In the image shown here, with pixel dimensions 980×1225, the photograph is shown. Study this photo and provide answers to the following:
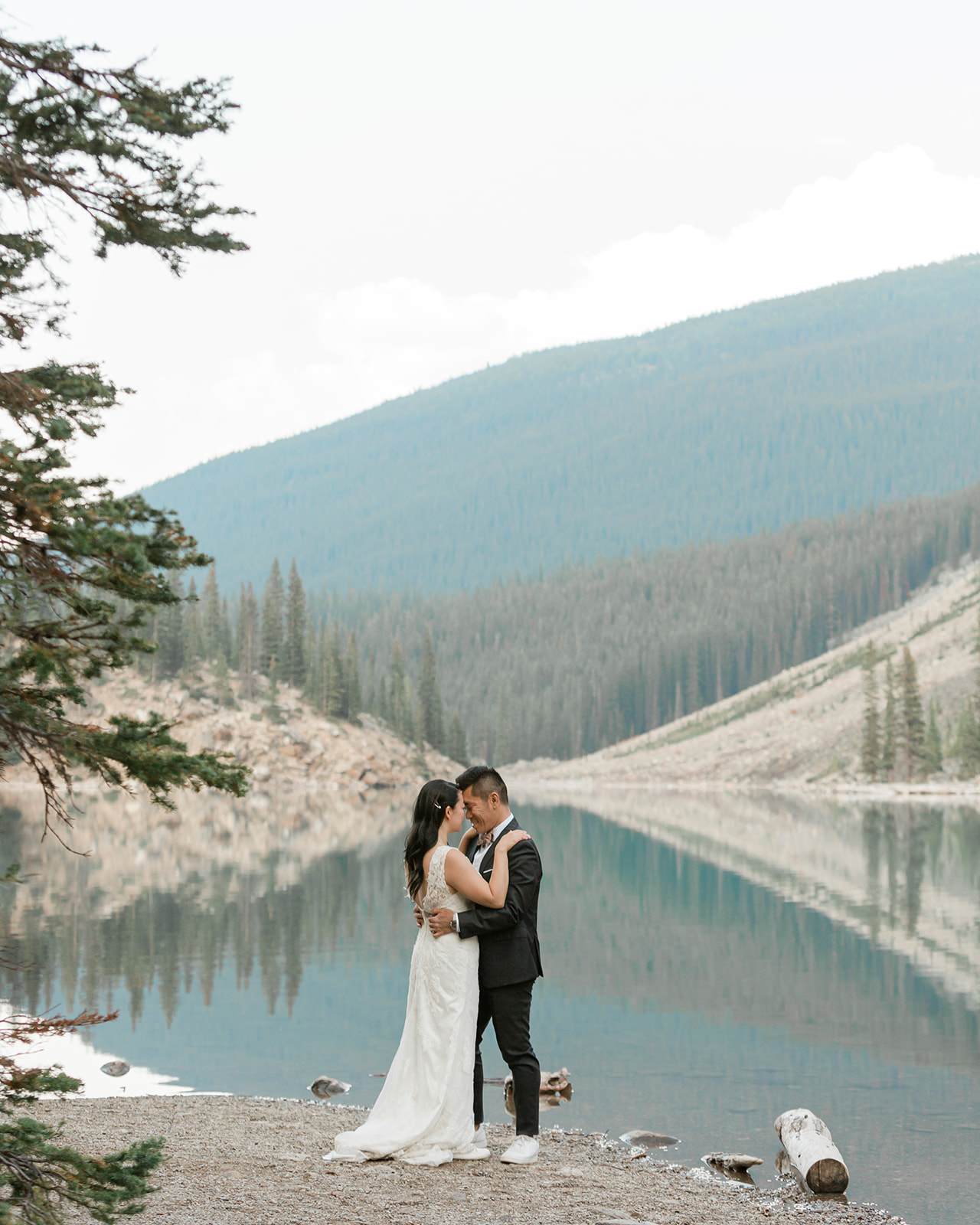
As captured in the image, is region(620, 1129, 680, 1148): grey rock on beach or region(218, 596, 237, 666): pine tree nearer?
region(620, 1129, 680, 1148): grey rock on beach

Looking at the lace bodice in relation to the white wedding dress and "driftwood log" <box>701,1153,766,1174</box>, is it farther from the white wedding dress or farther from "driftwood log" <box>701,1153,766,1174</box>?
"driftwood log" <box>701,1153,766,1174</box>

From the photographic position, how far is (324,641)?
12700 centimetres

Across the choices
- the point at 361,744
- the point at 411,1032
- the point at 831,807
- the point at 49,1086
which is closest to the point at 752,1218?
the point at 411,1032

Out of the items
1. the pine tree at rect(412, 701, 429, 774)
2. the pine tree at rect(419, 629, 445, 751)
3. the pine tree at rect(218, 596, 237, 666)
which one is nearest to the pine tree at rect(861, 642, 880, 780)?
the pine tree at rect(412, 701, 429, 774)

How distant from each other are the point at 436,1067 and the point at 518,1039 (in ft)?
2.41

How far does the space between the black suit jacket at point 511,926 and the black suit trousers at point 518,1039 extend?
0.10 meters

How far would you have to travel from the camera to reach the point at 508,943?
10.7 m

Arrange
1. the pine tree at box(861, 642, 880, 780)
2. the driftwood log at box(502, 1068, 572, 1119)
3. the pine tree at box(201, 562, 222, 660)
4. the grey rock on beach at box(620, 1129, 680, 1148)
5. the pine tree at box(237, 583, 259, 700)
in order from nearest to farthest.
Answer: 1. the grey rock on beach at box(620, 1129, 680, 1148)
2. the driftwood log at box(502, 1068, 572, 1119)
3. the pine tree at box(861, 642, 880, 780)
4. the pine tree at box(201, 562, 222, 660)
5. the pine tree at box(237, 583, 259, 700)

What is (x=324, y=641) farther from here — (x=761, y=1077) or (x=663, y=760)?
(x=761, y=1077)

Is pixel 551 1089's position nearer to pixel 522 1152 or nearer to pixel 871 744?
pixel 522 1152

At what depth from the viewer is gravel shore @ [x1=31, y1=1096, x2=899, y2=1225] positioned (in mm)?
9102

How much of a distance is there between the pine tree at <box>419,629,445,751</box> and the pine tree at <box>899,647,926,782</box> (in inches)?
2195

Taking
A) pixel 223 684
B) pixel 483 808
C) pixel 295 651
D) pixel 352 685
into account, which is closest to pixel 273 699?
pixel 223 684

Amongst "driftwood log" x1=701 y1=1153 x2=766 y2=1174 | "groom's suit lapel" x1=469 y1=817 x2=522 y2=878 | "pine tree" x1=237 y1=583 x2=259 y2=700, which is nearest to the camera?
"groom's suit lapel" x1=469 y1=817 x2=522 y2=878
